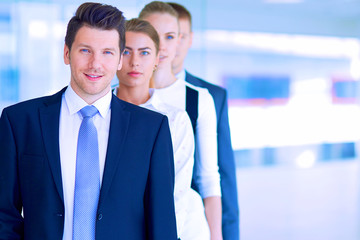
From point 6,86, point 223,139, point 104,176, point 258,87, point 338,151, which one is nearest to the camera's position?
point 104,176

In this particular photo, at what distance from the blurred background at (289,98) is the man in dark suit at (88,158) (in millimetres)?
4908

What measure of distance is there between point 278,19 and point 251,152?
2583 millimetres

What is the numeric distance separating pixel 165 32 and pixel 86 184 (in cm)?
79

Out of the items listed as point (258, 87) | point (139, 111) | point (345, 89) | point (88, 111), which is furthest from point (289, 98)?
point (88, 111)

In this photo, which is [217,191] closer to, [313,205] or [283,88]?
[313,205]

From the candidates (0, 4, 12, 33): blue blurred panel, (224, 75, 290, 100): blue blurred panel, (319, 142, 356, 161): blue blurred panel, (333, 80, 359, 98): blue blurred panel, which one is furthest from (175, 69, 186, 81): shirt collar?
(333, 80, 359, 98): blue blurred panel

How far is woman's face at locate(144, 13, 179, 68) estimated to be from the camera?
71.2 inches

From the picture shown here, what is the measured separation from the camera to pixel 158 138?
1.35 metres

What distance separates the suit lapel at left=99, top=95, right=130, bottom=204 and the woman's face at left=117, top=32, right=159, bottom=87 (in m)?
0.24

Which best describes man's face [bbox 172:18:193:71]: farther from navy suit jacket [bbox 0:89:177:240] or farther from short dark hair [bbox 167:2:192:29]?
navy suit jacket [bbox 0:89:177:240]

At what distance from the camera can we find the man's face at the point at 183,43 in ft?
6.88

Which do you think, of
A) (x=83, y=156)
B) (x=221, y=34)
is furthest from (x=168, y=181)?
(x=221, y=34)

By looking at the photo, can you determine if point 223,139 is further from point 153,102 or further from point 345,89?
point 345,89

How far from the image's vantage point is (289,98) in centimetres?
977
